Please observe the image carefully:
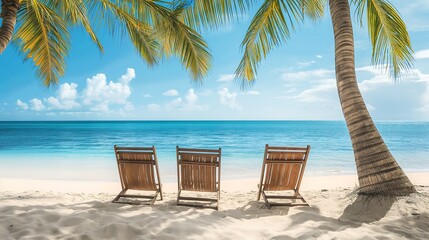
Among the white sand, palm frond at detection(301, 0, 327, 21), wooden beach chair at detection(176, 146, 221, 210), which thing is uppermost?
palm frond at detection(301, 0, 327, 21)

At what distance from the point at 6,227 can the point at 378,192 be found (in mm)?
4022

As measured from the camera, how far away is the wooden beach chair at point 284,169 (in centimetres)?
371

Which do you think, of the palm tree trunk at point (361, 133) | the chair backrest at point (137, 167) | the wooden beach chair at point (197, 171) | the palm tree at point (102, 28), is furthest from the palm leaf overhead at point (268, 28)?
the chair backrest at point (137, 167)

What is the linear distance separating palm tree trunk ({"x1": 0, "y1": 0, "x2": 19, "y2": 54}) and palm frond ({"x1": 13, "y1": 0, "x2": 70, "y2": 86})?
825 millimetres

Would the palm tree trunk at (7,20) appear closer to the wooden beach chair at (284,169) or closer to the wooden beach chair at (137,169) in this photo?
the wooden beach chair at (137,169)

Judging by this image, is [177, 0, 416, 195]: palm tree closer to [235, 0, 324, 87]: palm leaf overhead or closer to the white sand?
[235, 0, 324, 87]: palm leaf overhead

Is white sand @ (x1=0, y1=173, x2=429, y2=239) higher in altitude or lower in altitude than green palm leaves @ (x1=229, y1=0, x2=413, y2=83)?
lower

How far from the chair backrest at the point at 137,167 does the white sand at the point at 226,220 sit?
383mm

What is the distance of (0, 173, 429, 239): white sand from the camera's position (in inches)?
96.7

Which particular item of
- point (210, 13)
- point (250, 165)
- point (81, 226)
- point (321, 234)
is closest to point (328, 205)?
point (321, 234)

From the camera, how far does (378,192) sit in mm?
3299

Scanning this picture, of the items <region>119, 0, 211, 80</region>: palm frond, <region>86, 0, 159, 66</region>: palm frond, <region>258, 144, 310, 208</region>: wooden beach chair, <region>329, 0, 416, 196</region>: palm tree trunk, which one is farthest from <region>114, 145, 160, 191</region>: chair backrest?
<region>329, 0, 416, 196</region>: palm tree trunk

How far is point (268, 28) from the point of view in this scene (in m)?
4.76

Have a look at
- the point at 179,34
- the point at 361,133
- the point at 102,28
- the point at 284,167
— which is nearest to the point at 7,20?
the point at 102,28
